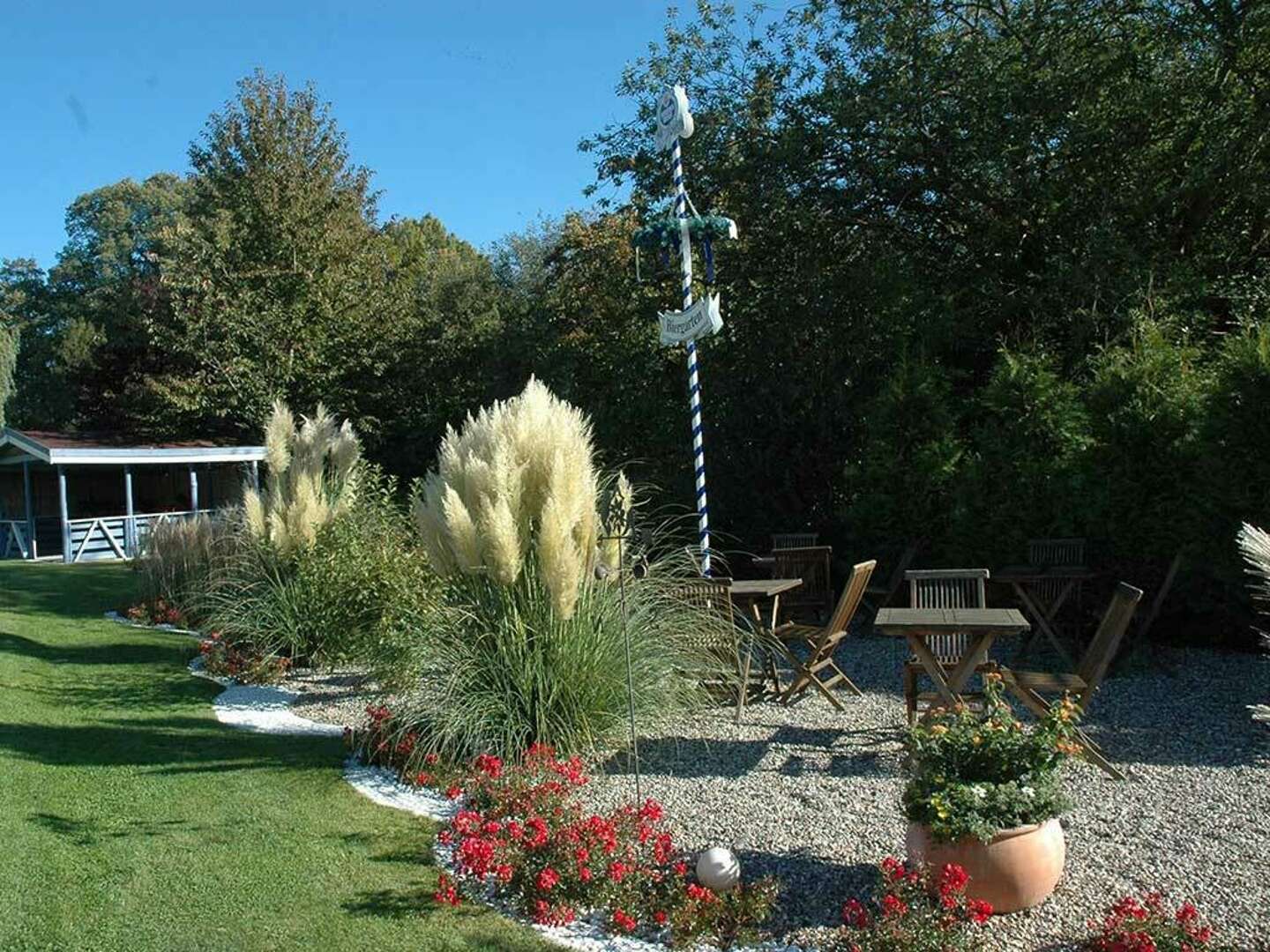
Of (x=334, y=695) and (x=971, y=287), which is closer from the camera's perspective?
(x=334, y=695)

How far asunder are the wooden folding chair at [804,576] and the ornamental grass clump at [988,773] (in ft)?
17.8

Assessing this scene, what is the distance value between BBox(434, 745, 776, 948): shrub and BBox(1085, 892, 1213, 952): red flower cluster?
45.6 inches

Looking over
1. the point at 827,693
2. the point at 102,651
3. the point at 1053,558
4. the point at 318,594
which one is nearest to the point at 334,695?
the point at 318,594

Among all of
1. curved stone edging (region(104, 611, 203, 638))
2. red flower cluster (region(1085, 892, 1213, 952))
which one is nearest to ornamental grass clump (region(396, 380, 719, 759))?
red flower cluster (region(1085, 892, 1213, 952))

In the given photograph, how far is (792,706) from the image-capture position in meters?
7.10

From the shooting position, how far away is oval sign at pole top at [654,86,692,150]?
28.1 feet

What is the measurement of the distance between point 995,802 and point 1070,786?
172 centimetres

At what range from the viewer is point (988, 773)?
4.01 metres

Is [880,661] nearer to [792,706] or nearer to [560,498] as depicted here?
[792,706]

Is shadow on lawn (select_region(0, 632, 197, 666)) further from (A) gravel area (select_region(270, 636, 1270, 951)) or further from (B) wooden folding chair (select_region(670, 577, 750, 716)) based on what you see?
(B) wooden folding chair (select_region(670, 577, 750, 716))

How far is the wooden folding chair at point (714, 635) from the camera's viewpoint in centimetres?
637

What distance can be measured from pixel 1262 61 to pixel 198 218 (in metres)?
22.9

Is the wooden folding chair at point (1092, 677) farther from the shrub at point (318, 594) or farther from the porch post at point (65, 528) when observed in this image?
the porch post at point (65, 528)

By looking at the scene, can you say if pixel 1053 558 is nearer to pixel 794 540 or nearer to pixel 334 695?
pixel 794 540
